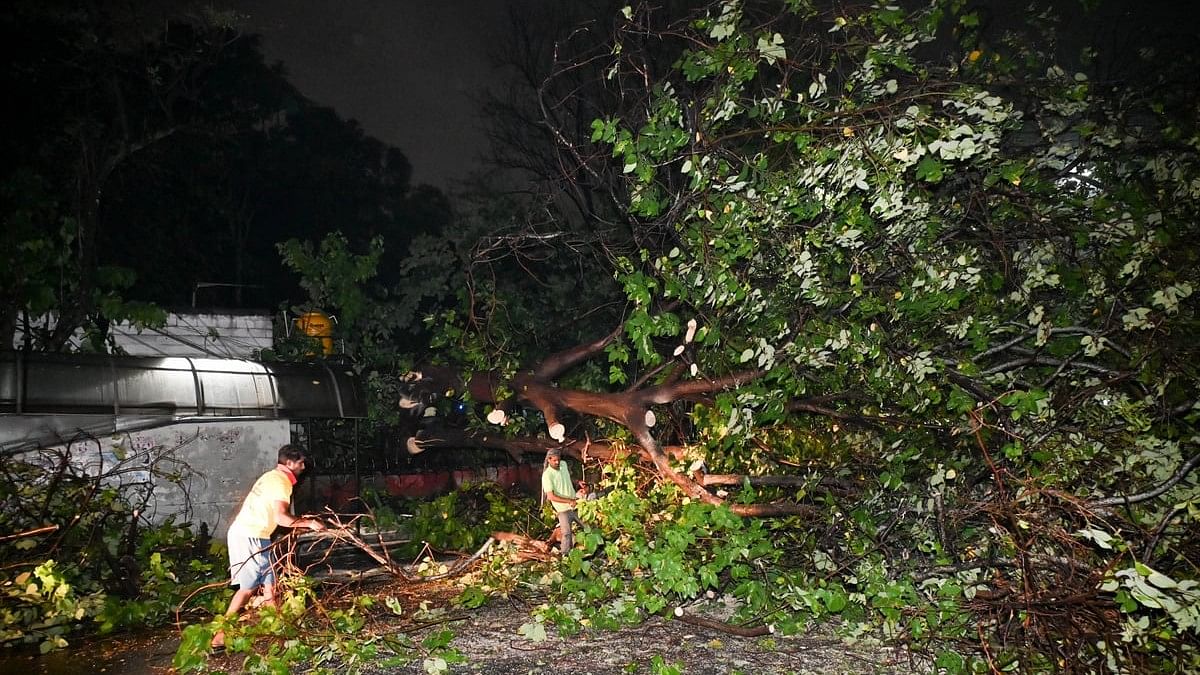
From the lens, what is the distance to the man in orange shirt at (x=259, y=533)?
6086 mm

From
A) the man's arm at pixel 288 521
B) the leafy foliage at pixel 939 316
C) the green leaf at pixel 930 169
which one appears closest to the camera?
the leafy foliage at pixel 939 316

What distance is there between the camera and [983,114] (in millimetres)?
4949

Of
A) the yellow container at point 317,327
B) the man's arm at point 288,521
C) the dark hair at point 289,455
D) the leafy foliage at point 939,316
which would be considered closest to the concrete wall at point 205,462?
the yellow container at point 317,327

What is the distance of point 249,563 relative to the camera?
6.15 m

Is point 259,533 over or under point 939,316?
under

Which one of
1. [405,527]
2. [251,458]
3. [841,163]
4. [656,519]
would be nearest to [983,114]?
[841,163]

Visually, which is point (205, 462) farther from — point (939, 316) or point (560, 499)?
point (939, 316)

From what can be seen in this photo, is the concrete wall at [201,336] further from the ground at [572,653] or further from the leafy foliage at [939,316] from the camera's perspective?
the leafy foliage at [939,316]

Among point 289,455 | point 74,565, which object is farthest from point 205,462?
point 289,455

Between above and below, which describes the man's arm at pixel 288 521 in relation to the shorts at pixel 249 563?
above

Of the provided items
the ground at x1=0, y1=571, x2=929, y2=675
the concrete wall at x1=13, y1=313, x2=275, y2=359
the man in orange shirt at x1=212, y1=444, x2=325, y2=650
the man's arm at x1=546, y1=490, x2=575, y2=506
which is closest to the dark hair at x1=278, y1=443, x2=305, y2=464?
the man in orange shirt at x1=212, y1=444, x2=325, y2=650

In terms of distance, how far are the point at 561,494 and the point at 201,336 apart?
6.74m

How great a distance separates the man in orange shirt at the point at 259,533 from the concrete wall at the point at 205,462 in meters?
4.89

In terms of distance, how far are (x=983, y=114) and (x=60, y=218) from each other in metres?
11.6
